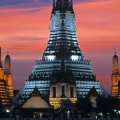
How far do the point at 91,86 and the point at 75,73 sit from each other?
3874 millimetres

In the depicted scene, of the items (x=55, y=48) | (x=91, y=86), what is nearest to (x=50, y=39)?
(x=55, y=48)

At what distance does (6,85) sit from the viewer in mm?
157625

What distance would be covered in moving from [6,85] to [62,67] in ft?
44.5

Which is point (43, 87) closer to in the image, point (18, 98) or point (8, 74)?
point (18, 98)

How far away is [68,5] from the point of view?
6097 inches

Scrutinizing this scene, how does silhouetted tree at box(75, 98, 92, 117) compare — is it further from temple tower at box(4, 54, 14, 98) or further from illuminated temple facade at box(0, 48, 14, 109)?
temple tower at box(4, 54, 14, 98)

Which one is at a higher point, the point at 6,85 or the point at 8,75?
the point at 8,75

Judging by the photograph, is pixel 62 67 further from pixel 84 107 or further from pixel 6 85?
pixel 84 107

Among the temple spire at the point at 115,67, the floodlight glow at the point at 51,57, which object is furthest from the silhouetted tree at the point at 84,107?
the temple spire at the point at 115,67

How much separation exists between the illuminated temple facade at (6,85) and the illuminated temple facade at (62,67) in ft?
6.54

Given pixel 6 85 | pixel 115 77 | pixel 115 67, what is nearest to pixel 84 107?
pixel 115 77

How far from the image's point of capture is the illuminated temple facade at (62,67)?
144250mm

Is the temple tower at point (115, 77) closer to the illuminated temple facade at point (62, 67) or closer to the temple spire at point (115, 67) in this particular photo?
the temple spire at point (115, 67)

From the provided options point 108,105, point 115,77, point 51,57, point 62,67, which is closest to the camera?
point 108,105
